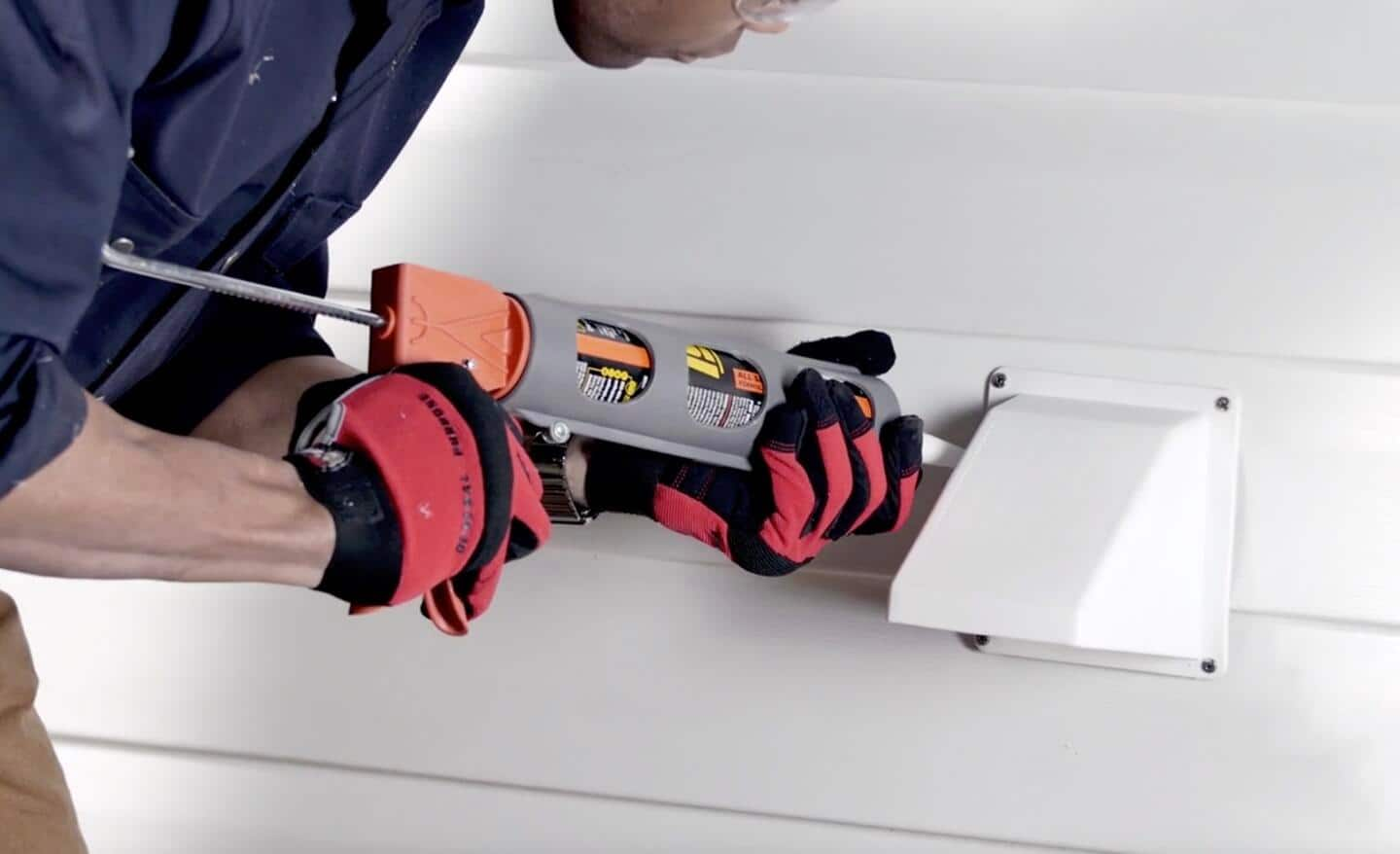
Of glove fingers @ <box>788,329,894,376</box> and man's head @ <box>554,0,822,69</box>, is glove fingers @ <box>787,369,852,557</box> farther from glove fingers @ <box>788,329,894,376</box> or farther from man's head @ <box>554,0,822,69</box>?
man's head @ <box>554,0,822,69</box>

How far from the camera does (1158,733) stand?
1250 millimetres

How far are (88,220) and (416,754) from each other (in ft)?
2.95

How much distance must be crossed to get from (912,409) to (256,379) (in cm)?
65

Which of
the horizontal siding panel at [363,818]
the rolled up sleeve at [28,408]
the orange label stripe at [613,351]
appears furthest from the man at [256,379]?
Result: the horizontal siding panel at [363,818]

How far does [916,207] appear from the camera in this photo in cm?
127

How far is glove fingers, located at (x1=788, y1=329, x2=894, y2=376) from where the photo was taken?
1.20 meters

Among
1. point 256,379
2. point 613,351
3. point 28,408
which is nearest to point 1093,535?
point 613,351

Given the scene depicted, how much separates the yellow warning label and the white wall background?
235mm

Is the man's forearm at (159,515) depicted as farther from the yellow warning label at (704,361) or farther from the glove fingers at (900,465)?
the glove fingers at (900,465)

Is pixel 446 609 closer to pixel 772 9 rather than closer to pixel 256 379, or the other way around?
pixel 256 379

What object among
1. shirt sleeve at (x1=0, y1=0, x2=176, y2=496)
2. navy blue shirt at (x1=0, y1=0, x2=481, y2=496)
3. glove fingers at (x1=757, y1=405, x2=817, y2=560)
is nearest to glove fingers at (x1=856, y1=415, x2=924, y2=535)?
glove fingers at (x1=757, y1=405, x2=817, y2=560)

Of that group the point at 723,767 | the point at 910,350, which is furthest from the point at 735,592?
the point at 910,350

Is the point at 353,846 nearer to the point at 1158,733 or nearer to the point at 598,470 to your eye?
the point at 598,470

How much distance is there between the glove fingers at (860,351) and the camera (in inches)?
47.3
